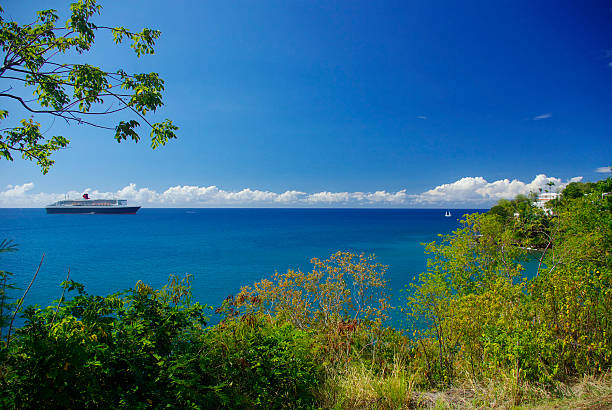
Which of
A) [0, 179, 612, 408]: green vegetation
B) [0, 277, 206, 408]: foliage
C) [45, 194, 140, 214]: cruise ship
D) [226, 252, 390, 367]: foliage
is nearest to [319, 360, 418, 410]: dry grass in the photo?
[0, 179, 612, 408]: green vegetation

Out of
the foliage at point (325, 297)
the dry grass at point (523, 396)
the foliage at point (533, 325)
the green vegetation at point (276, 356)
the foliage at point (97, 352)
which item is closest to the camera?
the foliage at point (97, 352)

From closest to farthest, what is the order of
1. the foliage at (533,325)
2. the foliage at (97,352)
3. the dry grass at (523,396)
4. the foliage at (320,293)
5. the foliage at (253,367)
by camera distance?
the foliage at (97,352) → the foliage at (253,367) → the dry grass at (523,396) → the foliage at (533,325) → the foliage at (320,293)

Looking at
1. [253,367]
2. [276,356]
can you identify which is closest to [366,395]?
[276,356]

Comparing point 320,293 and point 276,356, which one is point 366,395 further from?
point 320,293

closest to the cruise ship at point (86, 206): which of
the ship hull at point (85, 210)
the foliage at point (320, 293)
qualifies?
the ship hull at point (85, 210)

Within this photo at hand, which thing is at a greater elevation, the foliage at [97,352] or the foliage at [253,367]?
the foliage at [97,352]

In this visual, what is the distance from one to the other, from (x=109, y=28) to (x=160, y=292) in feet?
12.4

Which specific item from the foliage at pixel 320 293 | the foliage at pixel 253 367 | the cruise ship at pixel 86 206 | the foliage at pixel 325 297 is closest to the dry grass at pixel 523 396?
the foliage at pixel 253 367

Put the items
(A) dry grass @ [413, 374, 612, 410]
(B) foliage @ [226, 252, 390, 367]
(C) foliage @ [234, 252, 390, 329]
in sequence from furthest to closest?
(C) foliage @ [234, 252, 390, 329] → (B) foliage @ [226, 252, 390, 367] → (A) dry grass @ [413, 374, 612, 410]

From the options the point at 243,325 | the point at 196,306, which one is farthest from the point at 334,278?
the point at 196,306

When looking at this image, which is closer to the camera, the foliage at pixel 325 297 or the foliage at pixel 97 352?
the foliage at pixel 97 352

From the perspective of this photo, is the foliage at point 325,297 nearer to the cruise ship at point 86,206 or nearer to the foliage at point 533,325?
the foliage at point 533,325

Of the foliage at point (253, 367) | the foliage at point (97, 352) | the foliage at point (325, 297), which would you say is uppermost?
the foliage at point (97, 352)

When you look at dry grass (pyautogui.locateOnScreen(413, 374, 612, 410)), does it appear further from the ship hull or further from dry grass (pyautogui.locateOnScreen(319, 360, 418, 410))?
the ship hull
